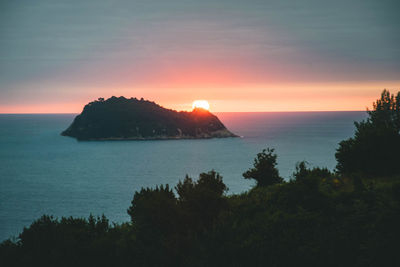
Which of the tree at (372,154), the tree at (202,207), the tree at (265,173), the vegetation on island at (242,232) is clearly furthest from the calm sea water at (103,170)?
the tree at (372,154)

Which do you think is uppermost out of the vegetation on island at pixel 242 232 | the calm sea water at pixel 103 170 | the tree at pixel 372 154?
the tree at pixel 372 154

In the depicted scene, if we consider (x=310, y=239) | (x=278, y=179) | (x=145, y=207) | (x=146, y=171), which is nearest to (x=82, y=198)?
(x=146, y=171)

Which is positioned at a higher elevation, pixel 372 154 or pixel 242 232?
pixel 372 154

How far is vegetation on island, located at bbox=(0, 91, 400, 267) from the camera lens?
1680cm

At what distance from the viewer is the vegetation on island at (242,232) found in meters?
16.8

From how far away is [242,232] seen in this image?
65.6ft

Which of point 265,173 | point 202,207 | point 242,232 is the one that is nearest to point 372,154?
point 265,173

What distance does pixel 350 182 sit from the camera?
80.5 ft

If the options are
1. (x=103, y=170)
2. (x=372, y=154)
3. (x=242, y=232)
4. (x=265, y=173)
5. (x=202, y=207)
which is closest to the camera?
(x=242, y=232)

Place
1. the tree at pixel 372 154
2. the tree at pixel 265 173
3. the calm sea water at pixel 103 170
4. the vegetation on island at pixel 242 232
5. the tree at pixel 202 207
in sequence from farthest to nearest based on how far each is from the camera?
the calm sea water at pixel 103 170 → the tree at pixel 265 173 → the tree at pixel 372 154 → the tree at pixel 202 207 → the vegetation on island at pixel 242 232

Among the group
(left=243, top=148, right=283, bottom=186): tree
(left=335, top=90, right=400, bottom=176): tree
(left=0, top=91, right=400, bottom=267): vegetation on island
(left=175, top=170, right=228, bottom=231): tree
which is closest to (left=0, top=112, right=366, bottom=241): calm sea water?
(left=243, top=148, right=283, bottom=186): tree

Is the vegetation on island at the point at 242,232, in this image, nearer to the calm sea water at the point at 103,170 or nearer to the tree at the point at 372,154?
the tree at the point at 372,154

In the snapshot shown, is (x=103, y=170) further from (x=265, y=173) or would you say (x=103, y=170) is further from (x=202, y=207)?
(x=202, y=207)

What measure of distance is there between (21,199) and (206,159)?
253 ft
